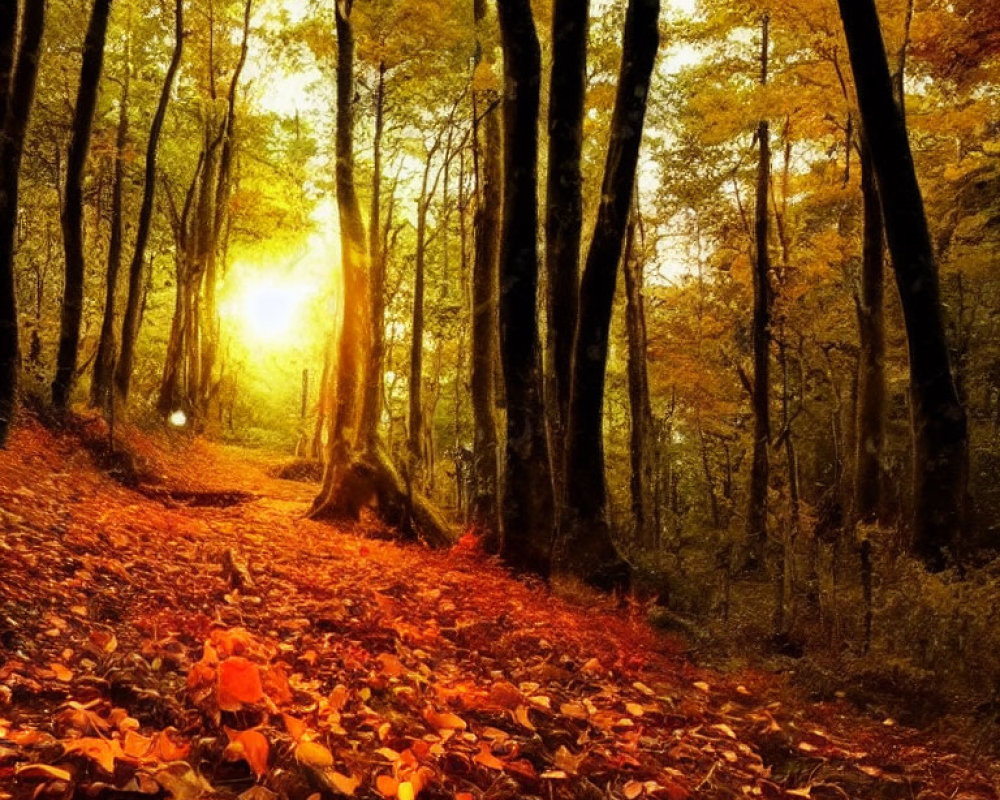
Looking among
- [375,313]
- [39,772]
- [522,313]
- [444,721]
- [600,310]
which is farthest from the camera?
[375,313]

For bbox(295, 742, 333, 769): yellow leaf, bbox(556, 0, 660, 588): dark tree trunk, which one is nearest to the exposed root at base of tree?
bbox(556, 0, 660, 588): dark tree trunk

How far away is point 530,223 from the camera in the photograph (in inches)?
325

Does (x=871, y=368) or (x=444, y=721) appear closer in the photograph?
(x=444, y=721)

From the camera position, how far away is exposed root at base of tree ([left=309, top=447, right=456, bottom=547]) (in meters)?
10.7

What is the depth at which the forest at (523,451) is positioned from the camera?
3.49m

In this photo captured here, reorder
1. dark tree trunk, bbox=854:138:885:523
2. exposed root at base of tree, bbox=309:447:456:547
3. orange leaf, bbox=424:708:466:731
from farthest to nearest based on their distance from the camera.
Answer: dark tree trunk, bbox=854:138:885:523 → exposed root at base of tree, bbox=309:447:456:547 → orange leaf, bbox=424:708:466:731

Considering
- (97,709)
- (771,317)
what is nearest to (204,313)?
(771,317)

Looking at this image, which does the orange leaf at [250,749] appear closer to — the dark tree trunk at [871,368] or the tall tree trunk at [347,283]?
the tall tree trunk at [347,283]

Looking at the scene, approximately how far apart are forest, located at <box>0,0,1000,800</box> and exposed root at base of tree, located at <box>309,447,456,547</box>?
0.20 ft

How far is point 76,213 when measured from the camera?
37.0 feet

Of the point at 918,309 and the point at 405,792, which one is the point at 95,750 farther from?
the point at 918,309

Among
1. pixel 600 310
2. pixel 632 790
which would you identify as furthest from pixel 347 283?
pixel 632 790

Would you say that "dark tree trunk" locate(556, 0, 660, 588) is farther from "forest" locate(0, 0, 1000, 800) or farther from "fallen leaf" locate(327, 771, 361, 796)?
"fallen leaf" locate(327, 771, 361, 796)

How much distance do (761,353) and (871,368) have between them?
3.05 m
